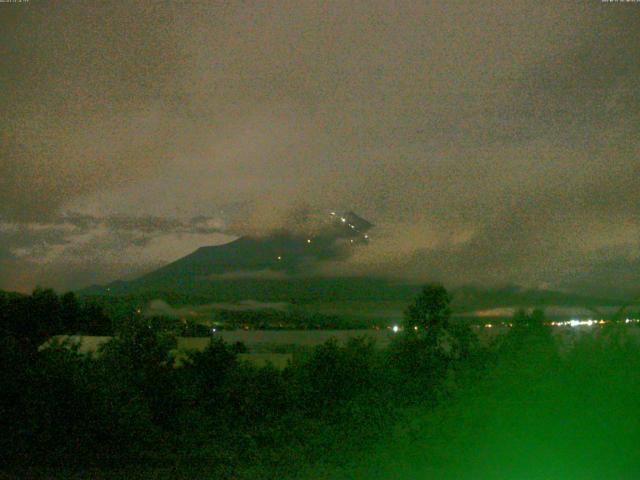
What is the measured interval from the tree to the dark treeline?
439 mm

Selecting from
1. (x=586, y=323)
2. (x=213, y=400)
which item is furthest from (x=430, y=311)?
(x=213, y=400)

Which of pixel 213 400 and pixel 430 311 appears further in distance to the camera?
pixel 430 311

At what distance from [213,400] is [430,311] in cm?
588

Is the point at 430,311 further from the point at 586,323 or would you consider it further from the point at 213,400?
the point at 213,400

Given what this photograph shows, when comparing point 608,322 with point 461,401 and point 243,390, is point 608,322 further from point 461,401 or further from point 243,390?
point 243,390

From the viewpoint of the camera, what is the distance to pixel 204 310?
30.5m

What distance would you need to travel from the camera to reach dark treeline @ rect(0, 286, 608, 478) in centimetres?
950

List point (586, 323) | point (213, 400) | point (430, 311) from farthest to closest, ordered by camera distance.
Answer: point (430, 311)
point (213, 400)
point (586, 323)

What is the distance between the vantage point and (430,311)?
52.1 ft

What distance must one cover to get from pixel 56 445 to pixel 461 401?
240 inches

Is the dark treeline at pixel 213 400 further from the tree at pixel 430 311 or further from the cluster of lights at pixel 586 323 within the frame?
the tree at pixel 430 311

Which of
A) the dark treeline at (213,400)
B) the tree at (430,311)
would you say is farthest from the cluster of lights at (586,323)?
the tree at (430,311)

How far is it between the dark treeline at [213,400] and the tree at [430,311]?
44 centimetres

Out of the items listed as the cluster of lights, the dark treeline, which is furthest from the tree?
the cluster of lights
